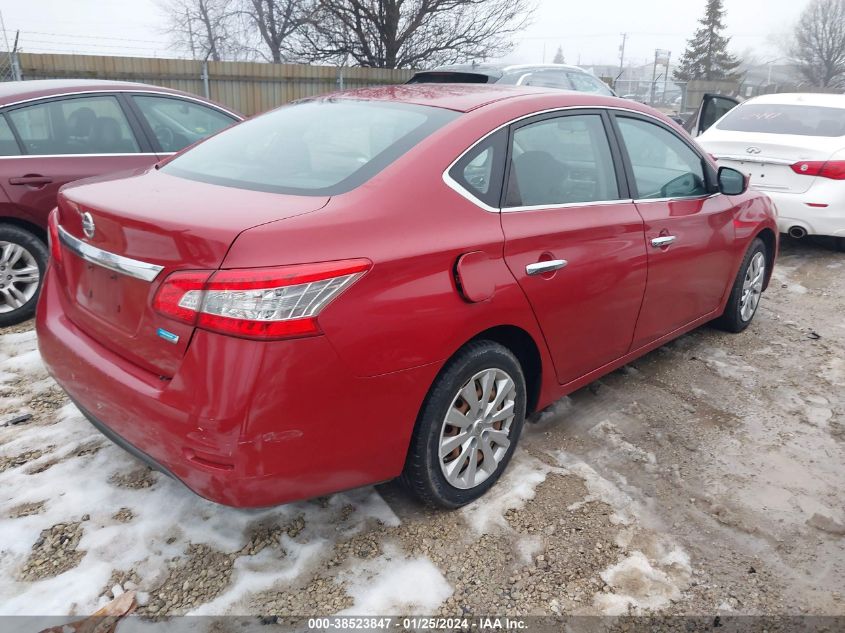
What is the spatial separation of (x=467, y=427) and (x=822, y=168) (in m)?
5.43

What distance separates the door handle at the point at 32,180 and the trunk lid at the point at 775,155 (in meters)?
5.92

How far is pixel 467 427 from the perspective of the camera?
2.65 metres

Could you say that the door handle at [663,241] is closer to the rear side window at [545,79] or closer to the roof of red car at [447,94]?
the roof of red car at [447,94]

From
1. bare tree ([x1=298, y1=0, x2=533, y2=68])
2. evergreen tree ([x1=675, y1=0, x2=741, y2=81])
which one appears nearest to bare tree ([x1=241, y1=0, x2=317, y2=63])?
bare tree ([x1=298, y1=0, x2=533, y2=68])

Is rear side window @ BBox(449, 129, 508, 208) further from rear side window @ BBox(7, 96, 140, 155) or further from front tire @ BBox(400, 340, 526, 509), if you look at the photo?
rear side window @ BBox(7, 96, 140, 155)

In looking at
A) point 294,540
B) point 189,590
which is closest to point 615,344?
point 294,540

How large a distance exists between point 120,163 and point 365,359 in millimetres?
3641

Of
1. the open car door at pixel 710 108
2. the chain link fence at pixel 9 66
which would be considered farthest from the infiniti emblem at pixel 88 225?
the chain link fence at pixel 9 66

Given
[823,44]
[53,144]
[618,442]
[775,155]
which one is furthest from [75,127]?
[823,44]

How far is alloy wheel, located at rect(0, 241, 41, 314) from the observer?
4.49 m

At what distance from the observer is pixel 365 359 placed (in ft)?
7.09

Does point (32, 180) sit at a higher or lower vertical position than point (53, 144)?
lower

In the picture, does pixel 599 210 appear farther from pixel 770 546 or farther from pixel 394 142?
pixel 770 546

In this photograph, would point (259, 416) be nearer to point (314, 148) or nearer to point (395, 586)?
point (395, 586)
